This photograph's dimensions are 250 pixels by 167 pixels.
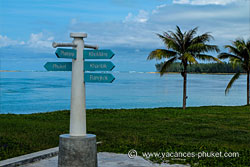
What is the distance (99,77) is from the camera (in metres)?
6.56

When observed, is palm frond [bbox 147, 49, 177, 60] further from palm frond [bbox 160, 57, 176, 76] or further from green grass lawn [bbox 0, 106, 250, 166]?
green grass lawn [bbox 0, 106, 250, 166]

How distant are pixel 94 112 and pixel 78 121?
13.0 meters

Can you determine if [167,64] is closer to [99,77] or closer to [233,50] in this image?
[233,50]

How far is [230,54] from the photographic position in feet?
92.4

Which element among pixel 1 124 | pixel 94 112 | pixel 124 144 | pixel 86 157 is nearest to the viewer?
pixel 86 157

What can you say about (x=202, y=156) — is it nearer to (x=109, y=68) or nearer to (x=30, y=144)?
(x=109, y=68)

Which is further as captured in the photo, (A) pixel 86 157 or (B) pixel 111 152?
(B) pixel 111 152

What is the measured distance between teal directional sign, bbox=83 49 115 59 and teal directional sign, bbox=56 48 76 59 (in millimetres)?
191

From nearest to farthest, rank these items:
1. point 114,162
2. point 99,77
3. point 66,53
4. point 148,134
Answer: point 66,53 < point 99,77 < point 114,162 < point 148,134

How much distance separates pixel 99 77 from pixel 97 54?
405mm

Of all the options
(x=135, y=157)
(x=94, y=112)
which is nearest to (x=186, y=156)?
(x=135, y=157)

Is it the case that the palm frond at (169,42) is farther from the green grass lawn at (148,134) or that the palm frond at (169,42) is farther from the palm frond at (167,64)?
the green grass lawn at (148,134)

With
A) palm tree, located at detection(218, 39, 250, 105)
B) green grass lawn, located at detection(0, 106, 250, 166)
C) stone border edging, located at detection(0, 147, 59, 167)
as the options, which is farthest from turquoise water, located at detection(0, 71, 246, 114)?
stone border edging, located at detection(0, 147, 59, 167)

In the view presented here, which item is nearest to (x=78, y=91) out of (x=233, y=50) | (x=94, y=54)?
(x=94, y=54)
